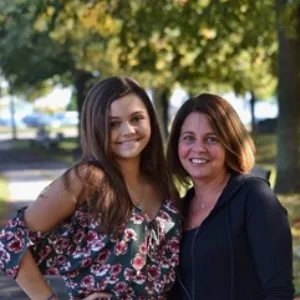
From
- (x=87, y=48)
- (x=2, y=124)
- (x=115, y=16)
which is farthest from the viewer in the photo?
(x=2, y=124)

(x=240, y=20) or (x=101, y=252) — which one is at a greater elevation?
(x=240, y=20)

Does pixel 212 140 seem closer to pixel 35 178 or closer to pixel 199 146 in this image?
pixel 199 146

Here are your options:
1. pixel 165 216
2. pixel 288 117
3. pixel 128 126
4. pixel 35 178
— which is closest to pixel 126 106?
pixel 128 126

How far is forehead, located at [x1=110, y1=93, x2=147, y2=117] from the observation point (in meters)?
2.78

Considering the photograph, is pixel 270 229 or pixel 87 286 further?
pixel 87 286

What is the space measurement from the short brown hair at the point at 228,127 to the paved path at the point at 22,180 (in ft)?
13.4

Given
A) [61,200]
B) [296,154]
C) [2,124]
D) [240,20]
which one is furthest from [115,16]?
[2,124]

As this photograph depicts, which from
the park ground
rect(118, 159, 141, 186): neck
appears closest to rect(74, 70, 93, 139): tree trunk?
the park ground

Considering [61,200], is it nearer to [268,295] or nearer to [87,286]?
A: [87,286]

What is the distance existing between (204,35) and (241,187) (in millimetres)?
13208

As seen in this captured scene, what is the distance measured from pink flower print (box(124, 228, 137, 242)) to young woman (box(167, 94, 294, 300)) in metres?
0.19

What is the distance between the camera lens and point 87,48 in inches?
971

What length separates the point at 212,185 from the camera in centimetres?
282

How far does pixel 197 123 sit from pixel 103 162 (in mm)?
377
